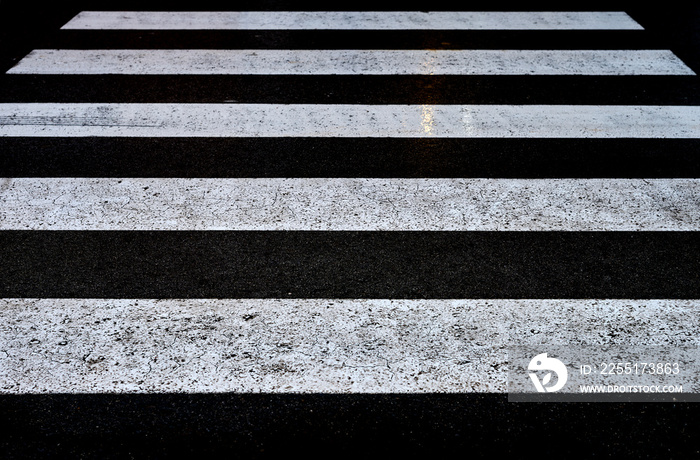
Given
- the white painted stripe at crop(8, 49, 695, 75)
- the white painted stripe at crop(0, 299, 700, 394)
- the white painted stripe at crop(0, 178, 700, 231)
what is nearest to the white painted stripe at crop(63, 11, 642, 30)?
the white painted stripe at crop(8, 49, 695, 75)

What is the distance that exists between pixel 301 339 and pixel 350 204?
1.20 m

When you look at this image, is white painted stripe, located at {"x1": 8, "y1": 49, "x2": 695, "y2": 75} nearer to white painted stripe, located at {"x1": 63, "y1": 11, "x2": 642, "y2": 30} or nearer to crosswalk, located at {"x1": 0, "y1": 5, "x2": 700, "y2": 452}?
crosswalk, located at {"x1": 0, "y1": 5, "x2": 700, "y2": 452}

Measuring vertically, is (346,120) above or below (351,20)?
below

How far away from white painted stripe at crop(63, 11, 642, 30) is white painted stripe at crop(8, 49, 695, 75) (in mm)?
713

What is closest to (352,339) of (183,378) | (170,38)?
(183,378)

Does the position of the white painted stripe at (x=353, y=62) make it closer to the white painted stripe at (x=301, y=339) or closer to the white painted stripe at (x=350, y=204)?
the white painted stripe at (x=350, y=204)

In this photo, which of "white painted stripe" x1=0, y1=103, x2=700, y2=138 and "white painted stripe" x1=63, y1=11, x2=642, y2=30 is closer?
"white painted stripe" x1=0, y1=103, x2=700, y2=138

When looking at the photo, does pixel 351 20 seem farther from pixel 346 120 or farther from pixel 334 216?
pixel 334 216

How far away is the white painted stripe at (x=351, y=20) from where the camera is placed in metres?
6.61

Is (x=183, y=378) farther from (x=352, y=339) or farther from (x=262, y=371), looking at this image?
(x=352, y=339)

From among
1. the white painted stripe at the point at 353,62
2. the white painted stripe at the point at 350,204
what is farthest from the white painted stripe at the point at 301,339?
the white painted stripe at the point at 353,62

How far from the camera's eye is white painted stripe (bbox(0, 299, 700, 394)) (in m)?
2.79

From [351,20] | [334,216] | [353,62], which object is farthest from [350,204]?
[351,20]

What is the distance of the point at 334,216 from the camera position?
383 centimetres
